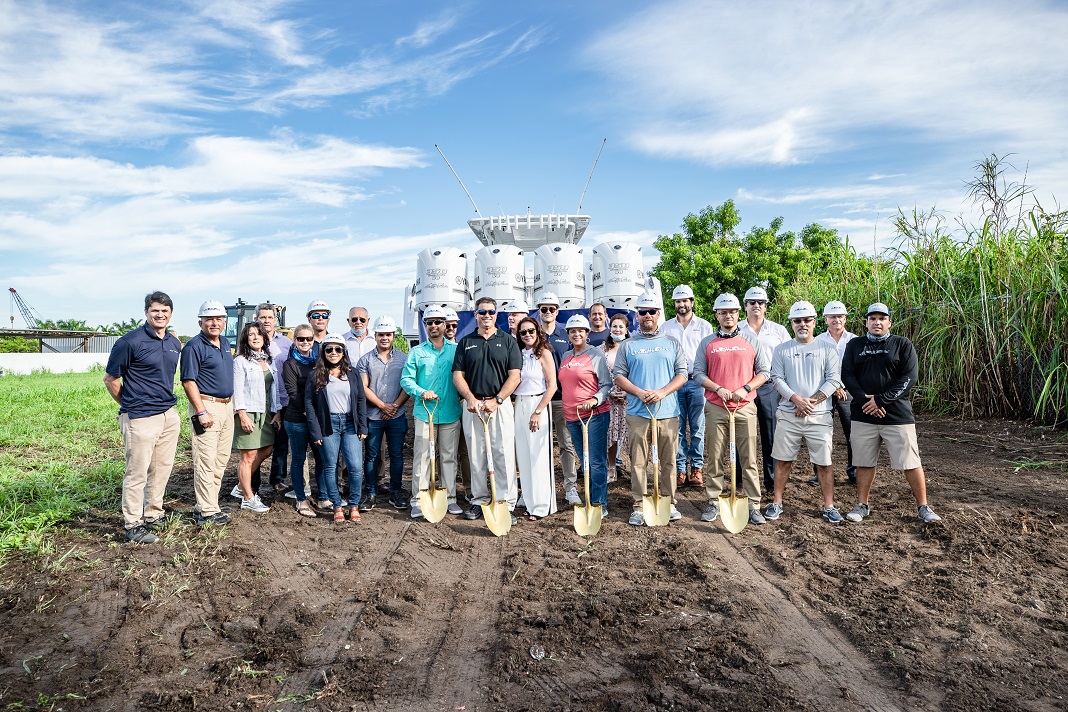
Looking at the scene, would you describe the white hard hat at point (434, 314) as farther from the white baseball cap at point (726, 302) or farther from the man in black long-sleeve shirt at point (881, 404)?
the man in black long-sleeve shirt at point (881, 404)

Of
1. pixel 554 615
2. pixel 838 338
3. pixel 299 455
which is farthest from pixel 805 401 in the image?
pixel 299 455

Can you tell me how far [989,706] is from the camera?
124 inches

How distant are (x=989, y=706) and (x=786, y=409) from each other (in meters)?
3.04

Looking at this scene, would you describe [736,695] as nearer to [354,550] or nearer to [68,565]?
[354,550]

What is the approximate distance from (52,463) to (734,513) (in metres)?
8.33

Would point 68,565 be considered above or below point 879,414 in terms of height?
below

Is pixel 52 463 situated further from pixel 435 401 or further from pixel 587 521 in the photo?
pixel 587 521

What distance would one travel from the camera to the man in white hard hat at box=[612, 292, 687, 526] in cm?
579

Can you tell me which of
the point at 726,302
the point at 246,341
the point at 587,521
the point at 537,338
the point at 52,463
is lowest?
the point at 587,521

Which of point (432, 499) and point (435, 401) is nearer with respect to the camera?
point (432, 499)

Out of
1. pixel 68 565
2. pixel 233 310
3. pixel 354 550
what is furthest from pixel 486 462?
pixel 233 310

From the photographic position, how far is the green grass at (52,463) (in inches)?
239

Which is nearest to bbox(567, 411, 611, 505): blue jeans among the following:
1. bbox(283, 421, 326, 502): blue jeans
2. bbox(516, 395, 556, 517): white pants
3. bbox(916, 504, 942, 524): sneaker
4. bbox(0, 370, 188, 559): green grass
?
bbox(516, 395, 556, 517): white pants

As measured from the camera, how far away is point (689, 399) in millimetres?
7105
